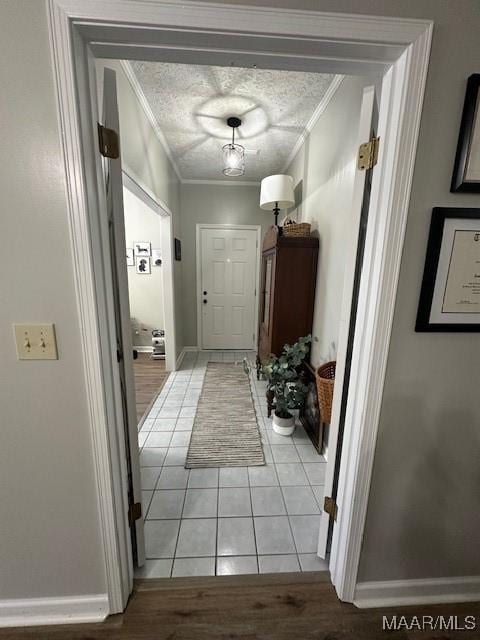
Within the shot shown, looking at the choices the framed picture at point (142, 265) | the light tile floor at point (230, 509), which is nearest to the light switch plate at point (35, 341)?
the light tile floor at point (230, 509)

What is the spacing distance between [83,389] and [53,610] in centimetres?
97

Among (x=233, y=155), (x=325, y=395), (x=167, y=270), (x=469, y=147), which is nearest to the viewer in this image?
(x=469, y=147)

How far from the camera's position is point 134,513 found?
1117mm

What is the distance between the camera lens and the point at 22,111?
2.35 feet

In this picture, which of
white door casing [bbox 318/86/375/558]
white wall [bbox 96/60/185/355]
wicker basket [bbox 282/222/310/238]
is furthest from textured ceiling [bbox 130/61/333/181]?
white door casing [bbox 318/86/375/558]

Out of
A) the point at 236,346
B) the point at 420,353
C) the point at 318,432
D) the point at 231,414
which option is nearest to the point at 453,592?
the point at 318,432

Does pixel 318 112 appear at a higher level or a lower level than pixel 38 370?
higher

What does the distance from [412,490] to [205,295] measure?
11.5 ft

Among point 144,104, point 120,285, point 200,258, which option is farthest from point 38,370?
point 200,258

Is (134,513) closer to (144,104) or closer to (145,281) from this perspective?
(144,104)

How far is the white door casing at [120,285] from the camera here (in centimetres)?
86

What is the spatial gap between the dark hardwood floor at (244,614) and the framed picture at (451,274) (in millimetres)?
1219

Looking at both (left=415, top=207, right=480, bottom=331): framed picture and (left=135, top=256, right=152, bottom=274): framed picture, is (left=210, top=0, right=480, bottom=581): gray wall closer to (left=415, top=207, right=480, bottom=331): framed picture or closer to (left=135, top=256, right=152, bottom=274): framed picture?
(left=415, top=207, right=480, bottom=331): framed picture

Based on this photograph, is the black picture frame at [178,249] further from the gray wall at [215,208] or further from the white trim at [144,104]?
the white trim at [144,104]
